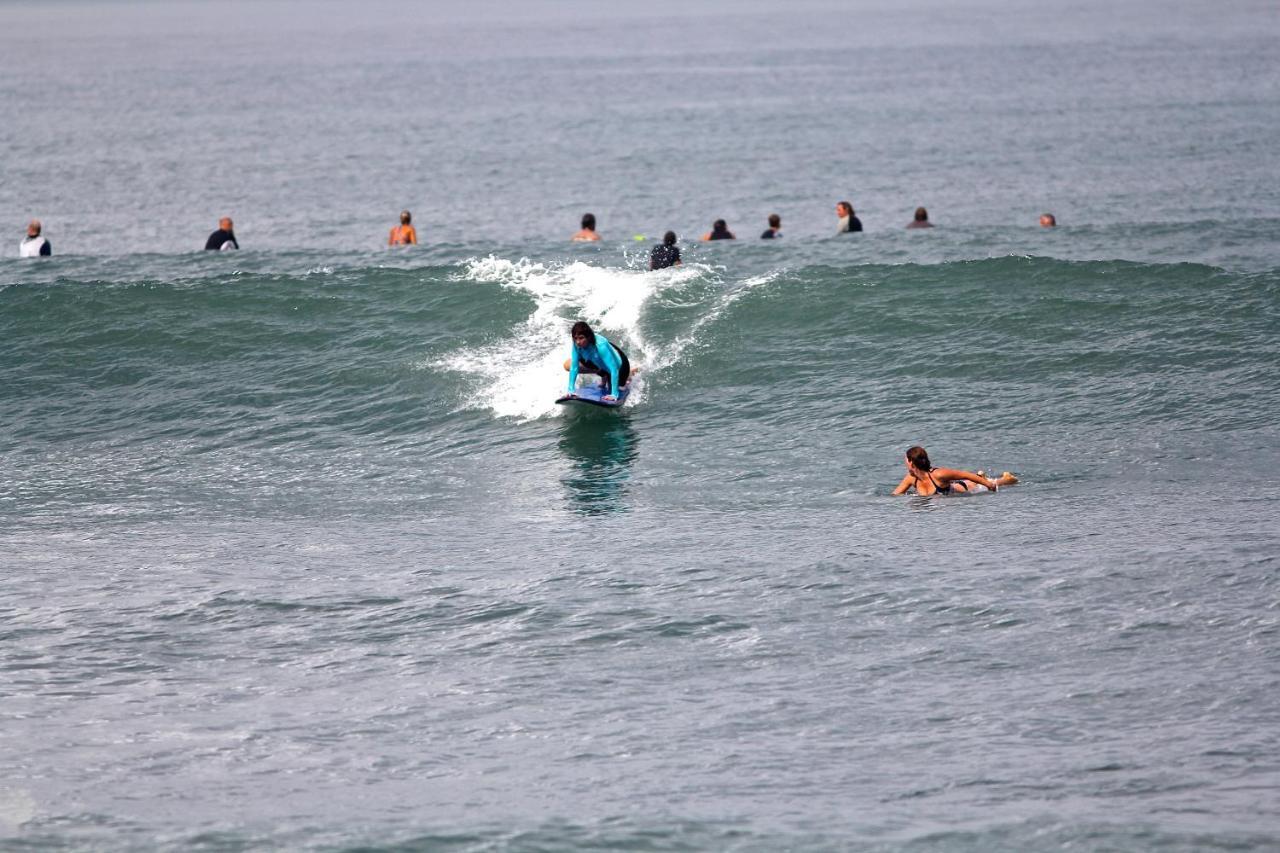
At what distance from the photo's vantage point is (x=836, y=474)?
21078 mm

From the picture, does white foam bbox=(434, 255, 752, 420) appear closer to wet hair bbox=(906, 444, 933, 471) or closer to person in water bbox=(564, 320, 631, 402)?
person in water bbox=(564, 320, 631, 402)

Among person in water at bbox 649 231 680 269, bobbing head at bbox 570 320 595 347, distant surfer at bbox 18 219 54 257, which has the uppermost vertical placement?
distant surfer at bbox 18 219 54 257

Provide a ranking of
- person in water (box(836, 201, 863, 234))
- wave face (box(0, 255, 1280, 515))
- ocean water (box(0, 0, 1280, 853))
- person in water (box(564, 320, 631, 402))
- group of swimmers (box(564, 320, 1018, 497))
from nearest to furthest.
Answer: ocean water (box(0, 0, 1280, 853))
group of swimmers (box(564, 320, 1018, 497))
wave face (box(0, 255, 1280, 515))
person in water (box(564, 320, 631, 402))
person in water (box(836, 201, 863, 234))

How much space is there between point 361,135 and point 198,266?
35.6 meters

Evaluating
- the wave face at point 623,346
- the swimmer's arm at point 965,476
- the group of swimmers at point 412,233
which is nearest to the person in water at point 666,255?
the wave face at point 623,346

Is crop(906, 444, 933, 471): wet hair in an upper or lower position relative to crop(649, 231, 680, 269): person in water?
lower

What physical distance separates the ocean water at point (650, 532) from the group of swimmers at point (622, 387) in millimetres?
268

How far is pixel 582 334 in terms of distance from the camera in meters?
23.4

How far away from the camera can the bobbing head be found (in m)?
23.3

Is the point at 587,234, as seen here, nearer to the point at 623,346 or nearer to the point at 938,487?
the point at 623,346

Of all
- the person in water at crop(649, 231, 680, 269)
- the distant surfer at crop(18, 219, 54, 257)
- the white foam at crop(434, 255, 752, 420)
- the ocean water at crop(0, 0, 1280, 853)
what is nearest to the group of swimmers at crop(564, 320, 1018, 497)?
the ocean water at crop(0, 0, 1280, 853)

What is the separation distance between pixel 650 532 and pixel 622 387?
5561mm

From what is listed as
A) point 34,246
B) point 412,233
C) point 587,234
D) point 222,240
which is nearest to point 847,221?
point 587,234

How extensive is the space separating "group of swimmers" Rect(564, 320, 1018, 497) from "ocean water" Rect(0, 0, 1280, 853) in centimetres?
27
